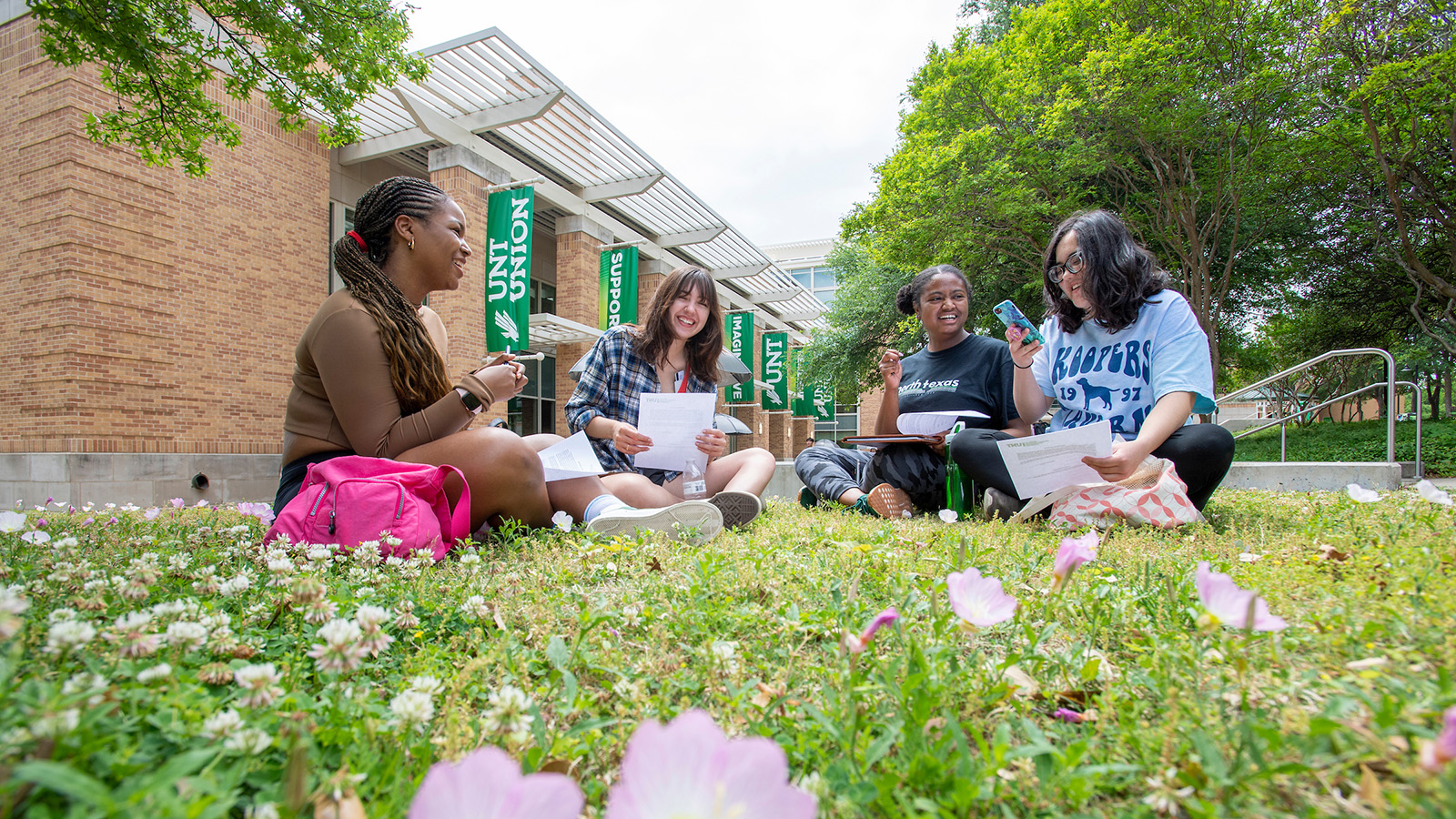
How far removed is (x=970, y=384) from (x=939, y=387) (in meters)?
0.19

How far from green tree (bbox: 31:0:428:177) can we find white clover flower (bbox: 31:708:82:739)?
4.19m

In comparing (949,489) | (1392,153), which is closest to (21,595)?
(949,489)

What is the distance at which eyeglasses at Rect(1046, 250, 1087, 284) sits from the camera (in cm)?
308

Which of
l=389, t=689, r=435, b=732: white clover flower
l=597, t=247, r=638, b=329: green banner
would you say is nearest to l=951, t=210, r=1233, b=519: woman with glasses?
l=389, t=689, r=435, b=732: white clover flower

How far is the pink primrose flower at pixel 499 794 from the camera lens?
1.70 ft

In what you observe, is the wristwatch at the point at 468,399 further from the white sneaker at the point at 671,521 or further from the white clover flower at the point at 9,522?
the white clover flower at the point at 9,522

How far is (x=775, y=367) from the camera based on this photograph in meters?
23.9

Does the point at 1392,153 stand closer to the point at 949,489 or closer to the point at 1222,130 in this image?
the point at 1222,130

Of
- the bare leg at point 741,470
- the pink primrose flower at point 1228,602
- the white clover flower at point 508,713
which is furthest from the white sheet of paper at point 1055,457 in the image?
the white clover flower at point 508,713

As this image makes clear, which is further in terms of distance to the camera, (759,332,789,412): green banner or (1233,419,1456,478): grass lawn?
(759,332,789,412): green banner

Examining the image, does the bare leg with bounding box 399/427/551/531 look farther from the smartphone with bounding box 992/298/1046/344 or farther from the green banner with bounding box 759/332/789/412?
the green banner with bounding box 759/332/789/412

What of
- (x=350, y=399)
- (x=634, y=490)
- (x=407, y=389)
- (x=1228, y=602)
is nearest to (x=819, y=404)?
(x=634, y=490)

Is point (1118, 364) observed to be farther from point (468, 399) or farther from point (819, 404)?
point (819, 404)

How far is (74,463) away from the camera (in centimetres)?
764
